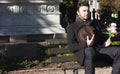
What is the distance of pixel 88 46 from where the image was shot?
22.2ft

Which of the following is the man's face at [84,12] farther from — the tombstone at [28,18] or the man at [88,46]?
the tombstone at [28,18]

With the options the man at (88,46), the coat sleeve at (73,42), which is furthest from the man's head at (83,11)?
the coat sleeve at (73,42)

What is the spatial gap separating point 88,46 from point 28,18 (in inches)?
243

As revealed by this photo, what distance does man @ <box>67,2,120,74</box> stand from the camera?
6723 mm

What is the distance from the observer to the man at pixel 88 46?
672 centimetres

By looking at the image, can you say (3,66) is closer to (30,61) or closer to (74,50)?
(30,61)

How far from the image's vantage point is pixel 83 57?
22.1 feet

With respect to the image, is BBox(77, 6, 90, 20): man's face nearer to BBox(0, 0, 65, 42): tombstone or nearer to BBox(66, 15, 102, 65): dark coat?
BBox(66, 15, 102, 65): dark coat

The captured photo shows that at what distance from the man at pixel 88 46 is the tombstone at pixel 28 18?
5.61 m

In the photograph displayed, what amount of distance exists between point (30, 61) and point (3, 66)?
0.78 metres

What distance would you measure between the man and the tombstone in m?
5.61

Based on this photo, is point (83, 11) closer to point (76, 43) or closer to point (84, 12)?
point (84, 12)

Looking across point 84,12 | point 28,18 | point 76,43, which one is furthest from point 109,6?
point 76,43

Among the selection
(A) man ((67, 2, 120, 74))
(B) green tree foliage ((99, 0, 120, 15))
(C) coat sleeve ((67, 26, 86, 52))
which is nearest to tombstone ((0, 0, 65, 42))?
(A) man ((67, 2, 120, 74))
